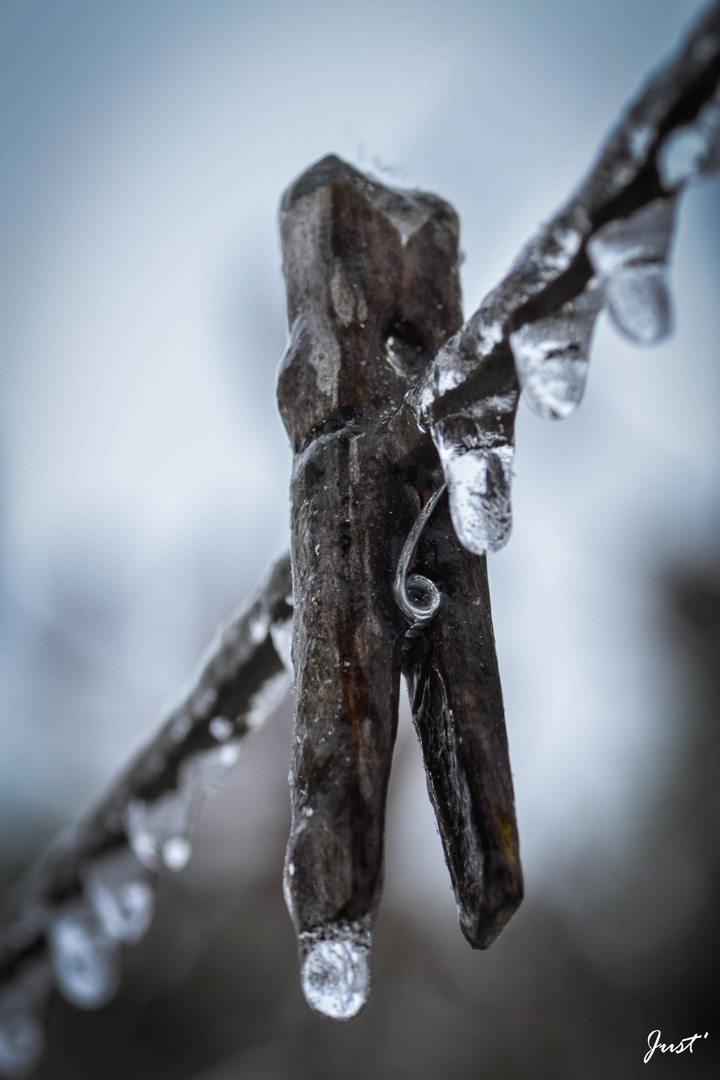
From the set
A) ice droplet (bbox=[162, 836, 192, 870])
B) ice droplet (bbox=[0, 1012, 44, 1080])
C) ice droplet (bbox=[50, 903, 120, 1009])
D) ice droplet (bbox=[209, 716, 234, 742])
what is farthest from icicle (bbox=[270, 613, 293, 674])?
ice droplet (bbox=[0, 1012, 44, 1080])

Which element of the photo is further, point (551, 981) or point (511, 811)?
point (551, 981)

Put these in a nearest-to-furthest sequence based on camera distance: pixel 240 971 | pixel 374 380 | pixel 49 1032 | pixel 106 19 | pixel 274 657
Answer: pixel 374 380, pixel 274 657, pixel 106 19, pixel 49 1032, pixel 240 971

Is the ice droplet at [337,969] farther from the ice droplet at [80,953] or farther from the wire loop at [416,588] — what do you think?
the ice droplet at [80,953]

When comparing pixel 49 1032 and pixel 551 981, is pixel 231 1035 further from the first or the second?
pixel 551 981

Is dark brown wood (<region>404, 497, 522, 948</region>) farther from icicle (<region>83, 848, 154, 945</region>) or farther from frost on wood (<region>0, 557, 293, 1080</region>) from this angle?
icicle (<region>83, 848, 154, 945</region>)

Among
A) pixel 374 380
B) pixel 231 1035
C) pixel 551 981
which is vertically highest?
pixel 374 380

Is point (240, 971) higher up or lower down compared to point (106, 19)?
lower down

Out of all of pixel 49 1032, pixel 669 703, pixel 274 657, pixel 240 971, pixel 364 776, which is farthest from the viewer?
pixel 669 703

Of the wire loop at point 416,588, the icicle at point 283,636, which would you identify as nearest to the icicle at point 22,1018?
the icicle at point 283,636

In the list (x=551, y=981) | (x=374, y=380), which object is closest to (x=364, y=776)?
(x=374, y=380)
